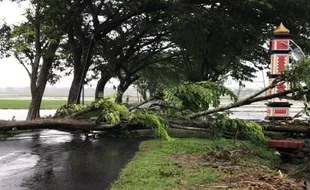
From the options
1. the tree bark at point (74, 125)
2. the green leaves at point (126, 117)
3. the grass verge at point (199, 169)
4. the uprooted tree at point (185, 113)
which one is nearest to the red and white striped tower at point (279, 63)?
the grass verge at point (199, 169)

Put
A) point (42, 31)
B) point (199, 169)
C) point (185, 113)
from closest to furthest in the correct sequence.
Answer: point (199, 169) < point (185, 113) < point (42, 31)

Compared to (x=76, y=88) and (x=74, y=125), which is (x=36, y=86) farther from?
(x=74, y=125)

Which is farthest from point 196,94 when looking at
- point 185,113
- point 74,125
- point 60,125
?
point 60,125

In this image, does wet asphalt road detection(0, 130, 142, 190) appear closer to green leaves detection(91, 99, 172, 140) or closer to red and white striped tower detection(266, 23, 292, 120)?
green leaves detection(91, 99, 172, 140)

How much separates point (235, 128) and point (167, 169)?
5.91 feet

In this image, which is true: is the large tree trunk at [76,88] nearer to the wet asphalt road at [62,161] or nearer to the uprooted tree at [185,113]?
the wet asphalt road at [62,161]

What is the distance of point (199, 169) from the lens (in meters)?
6.89

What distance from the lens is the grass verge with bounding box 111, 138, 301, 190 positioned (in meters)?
5.67

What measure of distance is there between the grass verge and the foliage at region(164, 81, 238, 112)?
1.08m

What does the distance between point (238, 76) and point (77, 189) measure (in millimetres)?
20941

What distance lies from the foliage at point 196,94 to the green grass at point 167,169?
1.10 meters

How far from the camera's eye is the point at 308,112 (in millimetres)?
7949

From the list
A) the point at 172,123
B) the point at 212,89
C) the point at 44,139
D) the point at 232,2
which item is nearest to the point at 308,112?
the point at 212,89

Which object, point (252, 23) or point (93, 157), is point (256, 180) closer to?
point (93, 157)
